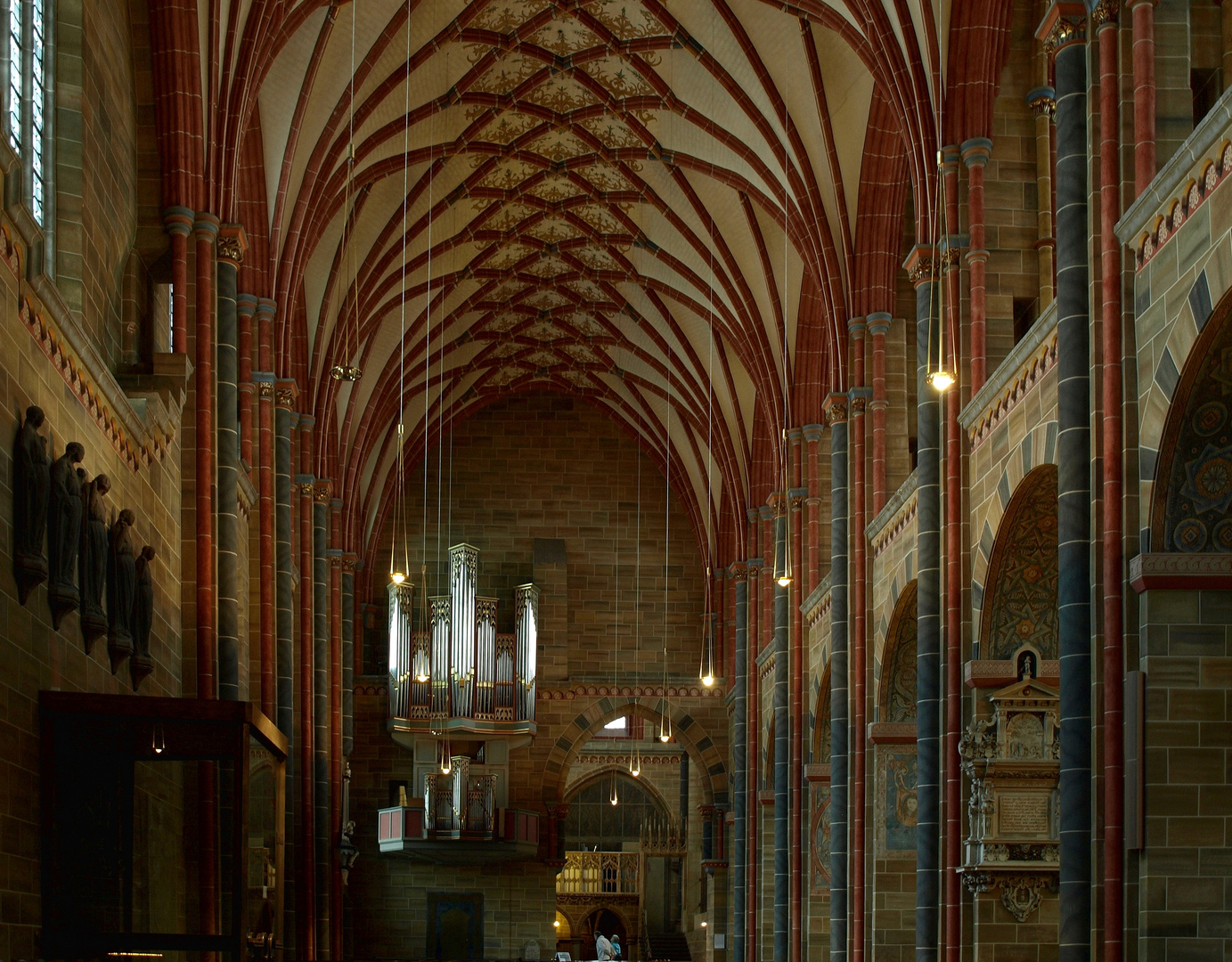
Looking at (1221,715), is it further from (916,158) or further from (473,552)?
(473,552)

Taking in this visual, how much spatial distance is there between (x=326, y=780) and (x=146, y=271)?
15294 millimetres

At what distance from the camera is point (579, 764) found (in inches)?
1909

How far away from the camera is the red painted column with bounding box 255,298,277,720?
26500 millimetres

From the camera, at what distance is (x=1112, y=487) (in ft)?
46.3

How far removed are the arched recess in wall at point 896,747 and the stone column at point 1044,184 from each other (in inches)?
230

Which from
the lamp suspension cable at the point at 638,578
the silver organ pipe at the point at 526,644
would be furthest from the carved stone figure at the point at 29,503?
the lamp suspension cable at the point at 638,578

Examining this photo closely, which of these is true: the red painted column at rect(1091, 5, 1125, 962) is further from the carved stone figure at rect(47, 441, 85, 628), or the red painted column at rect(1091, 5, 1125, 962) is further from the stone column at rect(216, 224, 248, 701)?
the stone column at rect(216, 224, 248, 701)

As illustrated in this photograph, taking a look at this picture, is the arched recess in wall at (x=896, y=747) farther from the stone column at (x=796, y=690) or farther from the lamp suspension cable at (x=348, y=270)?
the lamp suspension cable at (x=348, y=270)

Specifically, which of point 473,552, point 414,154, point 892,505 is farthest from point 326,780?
point 892,505

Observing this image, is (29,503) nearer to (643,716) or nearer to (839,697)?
(839,697)

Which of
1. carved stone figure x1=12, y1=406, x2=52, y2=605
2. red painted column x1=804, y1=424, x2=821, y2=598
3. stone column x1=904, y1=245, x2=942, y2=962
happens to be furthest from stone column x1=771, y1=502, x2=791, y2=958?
carved stone figure x1=12, y1=406, x2=52, y2=605

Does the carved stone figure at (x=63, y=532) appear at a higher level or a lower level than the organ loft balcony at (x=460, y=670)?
higher

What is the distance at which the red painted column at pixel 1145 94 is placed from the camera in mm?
14555

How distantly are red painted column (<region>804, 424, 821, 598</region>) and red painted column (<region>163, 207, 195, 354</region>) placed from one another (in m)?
13.3
